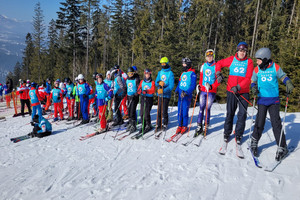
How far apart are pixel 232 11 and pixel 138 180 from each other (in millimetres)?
34073

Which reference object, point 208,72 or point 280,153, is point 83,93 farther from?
point 280,153

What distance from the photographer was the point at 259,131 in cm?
401

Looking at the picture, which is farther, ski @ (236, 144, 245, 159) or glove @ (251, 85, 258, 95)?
ski @ (236, 144, 245, 159)

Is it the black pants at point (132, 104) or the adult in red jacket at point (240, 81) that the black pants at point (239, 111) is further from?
the black pants at point (132, 104)

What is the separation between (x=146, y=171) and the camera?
12.2 ft

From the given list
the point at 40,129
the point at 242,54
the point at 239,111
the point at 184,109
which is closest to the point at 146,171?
the point at 184,109

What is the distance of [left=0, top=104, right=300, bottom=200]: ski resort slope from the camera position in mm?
3008

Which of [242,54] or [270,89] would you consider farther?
[242,54]

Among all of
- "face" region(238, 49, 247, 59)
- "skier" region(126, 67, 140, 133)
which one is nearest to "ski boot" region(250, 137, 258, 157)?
"face" region(238, 49, 247, 59)

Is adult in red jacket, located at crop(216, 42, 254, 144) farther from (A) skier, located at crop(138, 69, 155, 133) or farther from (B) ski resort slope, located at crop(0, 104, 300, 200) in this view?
(A) skier, located at crop(138, 69, 155, 133)

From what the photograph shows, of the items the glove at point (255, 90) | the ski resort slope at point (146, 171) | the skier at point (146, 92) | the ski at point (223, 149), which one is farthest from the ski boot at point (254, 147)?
the skier at point (146, 92)

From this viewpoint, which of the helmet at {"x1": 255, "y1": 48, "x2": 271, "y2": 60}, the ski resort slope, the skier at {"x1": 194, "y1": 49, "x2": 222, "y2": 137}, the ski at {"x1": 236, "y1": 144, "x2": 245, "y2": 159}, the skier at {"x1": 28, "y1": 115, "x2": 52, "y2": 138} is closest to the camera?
the ski resort slope

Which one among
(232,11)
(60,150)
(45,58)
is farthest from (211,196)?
(45,58)

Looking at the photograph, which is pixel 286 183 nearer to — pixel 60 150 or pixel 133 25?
pixel 60 150
